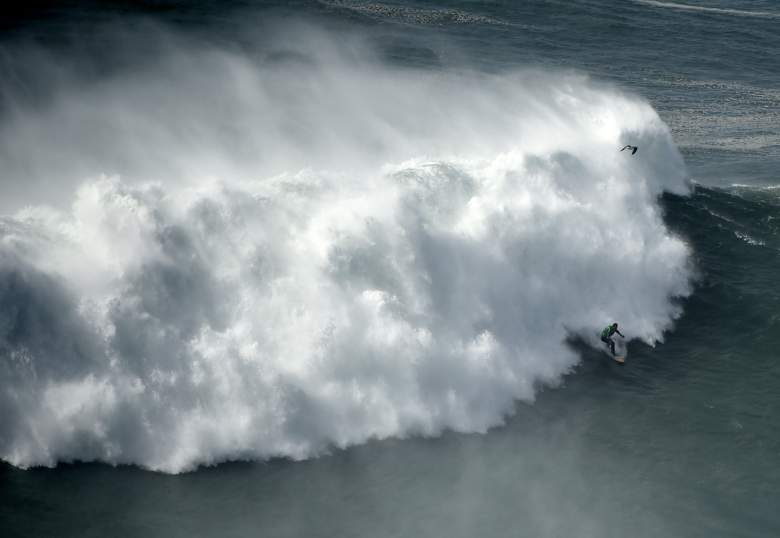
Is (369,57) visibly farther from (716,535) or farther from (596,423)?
(716,535)

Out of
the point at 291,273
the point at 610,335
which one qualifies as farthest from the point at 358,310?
the point at 610,335

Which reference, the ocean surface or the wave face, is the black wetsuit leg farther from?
the wave face

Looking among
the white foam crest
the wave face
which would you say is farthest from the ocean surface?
the white foam crest

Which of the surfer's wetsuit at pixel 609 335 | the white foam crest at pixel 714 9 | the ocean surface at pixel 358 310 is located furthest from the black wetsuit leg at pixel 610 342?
the white foam crest at pixel 714 9

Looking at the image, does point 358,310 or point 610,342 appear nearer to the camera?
point 358,310

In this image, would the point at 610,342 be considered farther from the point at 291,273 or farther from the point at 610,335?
the point at 291,273

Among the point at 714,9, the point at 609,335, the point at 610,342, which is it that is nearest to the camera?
the point at 609,335

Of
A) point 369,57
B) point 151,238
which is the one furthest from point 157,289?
point 369,57
